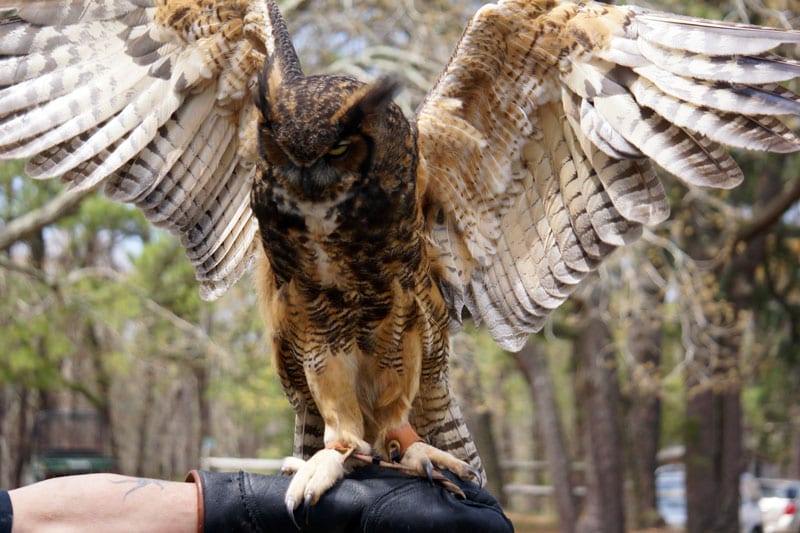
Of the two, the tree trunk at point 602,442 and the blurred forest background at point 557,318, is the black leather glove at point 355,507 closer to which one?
the blurred forest background at point 557,318

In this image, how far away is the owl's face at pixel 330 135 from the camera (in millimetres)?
2488

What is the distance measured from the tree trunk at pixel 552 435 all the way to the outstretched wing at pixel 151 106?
898 centimetres

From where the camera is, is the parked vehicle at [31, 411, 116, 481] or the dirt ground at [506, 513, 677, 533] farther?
the dirt ground at [506, 513, 677, 533]

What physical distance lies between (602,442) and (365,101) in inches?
375

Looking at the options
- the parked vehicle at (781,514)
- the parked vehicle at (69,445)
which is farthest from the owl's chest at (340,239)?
the parked vehicle at (781,514)

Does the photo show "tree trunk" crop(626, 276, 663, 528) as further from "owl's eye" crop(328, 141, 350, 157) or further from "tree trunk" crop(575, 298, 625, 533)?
"owl's eye" crop(328, 141, 350, 157)

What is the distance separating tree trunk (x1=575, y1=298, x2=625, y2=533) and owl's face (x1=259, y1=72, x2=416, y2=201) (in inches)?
341

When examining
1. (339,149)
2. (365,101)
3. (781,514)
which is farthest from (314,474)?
(781,514)

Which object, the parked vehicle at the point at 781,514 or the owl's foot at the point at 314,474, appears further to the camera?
the parked vehicle at the point at 781,514

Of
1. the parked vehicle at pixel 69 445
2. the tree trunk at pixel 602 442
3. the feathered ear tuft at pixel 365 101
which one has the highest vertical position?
the feathered ear tuft at pixel 365 101

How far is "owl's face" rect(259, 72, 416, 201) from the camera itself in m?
2.49

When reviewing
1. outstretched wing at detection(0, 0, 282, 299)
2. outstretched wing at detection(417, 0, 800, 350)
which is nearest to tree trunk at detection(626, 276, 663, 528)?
outstretched wing at detection(417, 0, 800, 350)

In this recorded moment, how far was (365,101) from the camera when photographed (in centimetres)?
250

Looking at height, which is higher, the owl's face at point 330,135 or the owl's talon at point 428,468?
the owl's face at point 330,135
